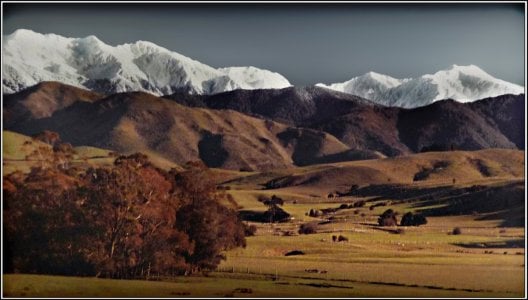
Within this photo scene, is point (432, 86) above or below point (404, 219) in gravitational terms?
above

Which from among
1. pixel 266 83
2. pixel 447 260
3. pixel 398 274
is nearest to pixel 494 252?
pixel 447 260

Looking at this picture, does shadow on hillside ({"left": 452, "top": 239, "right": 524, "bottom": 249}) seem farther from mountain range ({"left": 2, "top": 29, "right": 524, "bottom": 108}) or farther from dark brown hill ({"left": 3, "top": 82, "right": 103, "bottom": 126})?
dark brown hill ({"left": 3, "top": 82, "right": 103, "bottom": 126})

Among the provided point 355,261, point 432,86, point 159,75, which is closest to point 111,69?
point 159,75

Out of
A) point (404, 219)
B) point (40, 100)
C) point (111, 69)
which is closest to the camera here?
point (40, 100)

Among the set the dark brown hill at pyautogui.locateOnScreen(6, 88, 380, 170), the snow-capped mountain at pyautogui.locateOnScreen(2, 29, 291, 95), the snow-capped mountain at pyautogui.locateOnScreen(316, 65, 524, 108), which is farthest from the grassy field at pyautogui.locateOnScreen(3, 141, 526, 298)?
the snow-capped mountain at pyautogui.locateOnScreen(316, 65, 524, 108)

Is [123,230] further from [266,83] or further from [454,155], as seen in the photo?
[454,155]

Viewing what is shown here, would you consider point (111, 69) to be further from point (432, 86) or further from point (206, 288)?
point (432, 86)

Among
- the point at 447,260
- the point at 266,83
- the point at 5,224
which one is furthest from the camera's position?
the point at 266,83
